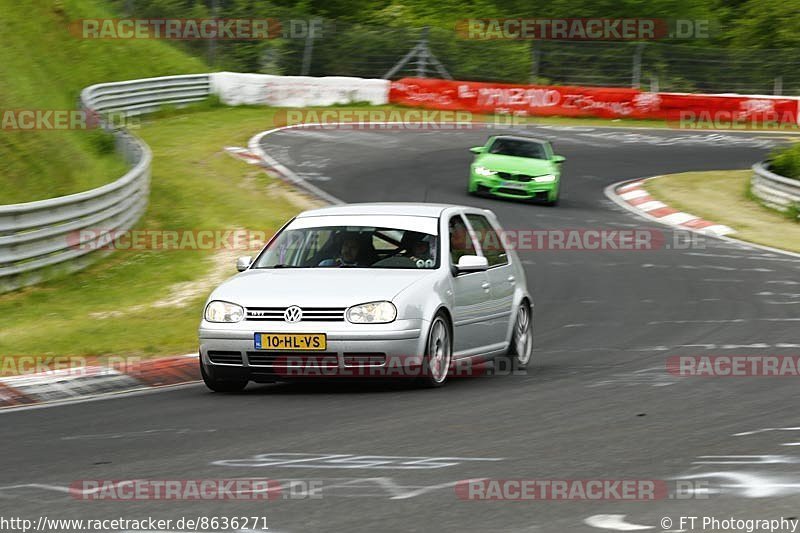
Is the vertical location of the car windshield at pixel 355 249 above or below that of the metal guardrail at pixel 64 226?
above

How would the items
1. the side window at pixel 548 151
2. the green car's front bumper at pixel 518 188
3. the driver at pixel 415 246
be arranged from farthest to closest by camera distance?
1. the side window at pixel 548 151
2. the green car's front bumper at pixel 518 188
3. the driver at pixel 415 246

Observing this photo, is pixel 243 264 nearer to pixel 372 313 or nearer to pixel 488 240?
pixel 372 313

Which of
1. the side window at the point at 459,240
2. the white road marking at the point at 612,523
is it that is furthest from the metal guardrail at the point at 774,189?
the white road marking at the point at 612,523

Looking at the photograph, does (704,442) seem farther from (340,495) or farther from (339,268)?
(339,268)

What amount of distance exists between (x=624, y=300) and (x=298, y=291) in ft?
24.6

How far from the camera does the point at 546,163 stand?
1012 inches

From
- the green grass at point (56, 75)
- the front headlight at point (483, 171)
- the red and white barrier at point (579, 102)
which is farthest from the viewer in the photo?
the red and white barrier at point (579, 102)

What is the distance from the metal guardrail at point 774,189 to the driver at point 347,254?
16.6 metres

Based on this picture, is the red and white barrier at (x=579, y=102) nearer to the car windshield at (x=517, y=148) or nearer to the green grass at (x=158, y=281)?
the green grass at (x=158, y=281)

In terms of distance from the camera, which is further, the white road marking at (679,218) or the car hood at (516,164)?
the car hood at (516,164)

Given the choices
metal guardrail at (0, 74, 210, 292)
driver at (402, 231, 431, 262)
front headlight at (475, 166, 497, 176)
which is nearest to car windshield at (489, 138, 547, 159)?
front headlight at (475, 166, 497, 176)

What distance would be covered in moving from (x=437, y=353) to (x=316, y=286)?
41.1 inches

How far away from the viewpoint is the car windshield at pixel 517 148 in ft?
86.0

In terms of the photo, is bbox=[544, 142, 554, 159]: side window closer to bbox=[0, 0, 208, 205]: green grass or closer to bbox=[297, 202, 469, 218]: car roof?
bbox=[0, 0, 208, 205]: green grass
